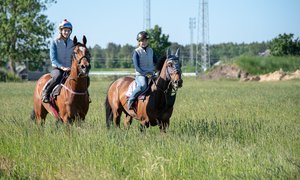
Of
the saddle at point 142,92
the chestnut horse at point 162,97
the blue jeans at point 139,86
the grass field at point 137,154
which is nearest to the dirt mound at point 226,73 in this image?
the saddle at point 142,92

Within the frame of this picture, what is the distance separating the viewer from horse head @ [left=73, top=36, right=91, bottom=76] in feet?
35.5

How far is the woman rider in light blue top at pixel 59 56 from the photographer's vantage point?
39.7 feet

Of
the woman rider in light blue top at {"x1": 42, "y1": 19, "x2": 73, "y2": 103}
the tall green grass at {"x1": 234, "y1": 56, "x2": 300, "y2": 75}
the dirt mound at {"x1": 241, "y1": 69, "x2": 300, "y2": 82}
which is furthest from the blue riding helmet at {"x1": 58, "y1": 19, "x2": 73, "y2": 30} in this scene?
the tall green grass at {"x1": 234, "y1": 56, "x2": 300, "y2": 75}

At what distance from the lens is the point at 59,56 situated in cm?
1225

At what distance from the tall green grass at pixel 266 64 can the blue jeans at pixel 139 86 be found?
4403 centimetres

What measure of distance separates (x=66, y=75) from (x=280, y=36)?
65.7 metres

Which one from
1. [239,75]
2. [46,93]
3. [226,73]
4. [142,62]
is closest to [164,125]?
[142,62]

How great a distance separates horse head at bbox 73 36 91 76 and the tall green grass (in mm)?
45133

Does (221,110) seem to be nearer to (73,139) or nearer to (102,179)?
(73,139)

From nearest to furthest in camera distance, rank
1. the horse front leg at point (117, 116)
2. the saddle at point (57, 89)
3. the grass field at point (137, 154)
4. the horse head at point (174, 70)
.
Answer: the grass field at point (137, 154) → the horse head at point (174, 70) → the saddle at point (57, 89) → the horse front leg at point (117, 116)

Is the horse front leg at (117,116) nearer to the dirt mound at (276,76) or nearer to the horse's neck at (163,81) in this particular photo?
the horse's neck at (163,81)

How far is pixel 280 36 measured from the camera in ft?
243

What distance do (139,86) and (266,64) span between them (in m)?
45.9

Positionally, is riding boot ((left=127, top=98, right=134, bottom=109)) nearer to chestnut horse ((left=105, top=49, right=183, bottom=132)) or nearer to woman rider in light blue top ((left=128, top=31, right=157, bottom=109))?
woman rider in light blue top ((left=128, top=31, right=157, bottom=109))
